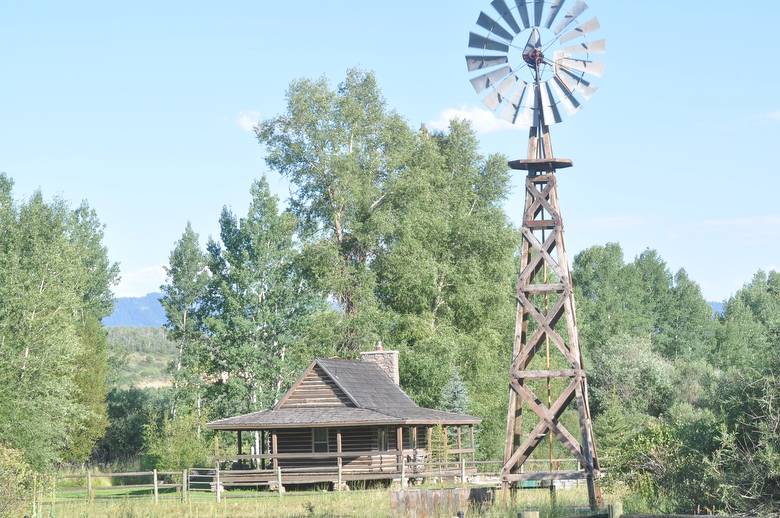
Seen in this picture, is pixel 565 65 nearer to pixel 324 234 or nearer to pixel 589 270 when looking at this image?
pixel 324 234

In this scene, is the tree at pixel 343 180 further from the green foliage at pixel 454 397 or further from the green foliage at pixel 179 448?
the green foliage at pixel 179 448

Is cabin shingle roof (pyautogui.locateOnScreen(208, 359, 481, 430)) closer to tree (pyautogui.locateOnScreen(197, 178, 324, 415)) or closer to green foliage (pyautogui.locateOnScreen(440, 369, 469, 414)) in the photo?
green foliage (pyautogui.locateOnScreen(440, 369, 469, 414))

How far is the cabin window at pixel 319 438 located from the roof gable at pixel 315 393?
0.98 m

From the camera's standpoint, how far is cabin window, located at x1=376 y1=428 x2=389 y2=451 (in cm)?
4373

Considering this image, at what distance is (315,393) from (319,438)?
1.79 m

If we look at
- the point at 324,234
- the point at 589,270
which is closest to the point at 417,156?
the point at 324,234

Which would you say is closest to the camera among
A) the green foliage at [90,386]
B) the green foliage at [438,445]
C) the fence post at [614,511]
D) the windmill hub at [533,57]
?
the fence post at [614,511]

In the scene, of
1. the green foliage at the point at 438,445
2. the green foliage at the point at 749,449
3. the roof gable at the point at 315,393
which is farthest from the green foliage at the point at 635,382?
the green foliage at the point at 749,449

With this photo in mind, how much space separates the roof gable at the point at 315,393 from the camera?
43781 millimetres

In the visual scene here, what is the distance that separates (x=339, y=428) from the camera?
1705 inches

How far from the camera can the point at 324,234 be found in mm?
55812

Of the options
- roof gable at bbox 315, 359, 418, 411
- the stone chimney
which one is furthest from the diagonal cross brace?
the stone chimney

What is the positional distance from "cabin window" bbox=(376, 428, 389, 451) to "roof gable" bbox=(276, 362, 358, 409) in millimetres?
1662

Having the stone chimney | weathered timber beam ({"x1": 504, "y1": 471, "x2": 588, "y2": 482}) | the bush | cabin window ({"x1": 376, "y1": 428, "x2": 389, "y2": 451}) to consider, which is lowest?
weathered timber beam ({"x1": 504, "y1": 471, "x2": 588, "y2": 482})
